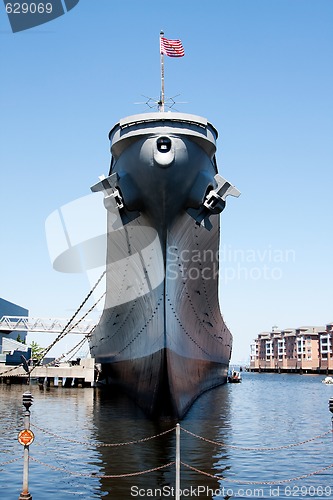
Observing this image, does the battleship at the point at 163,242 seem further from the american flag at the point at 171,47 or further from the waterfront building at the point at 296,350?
the waterfront building at the point at 296,350

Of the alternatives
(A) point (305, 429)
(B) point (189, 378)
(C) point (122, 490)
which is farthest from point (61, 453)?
(A) point (305, 429)

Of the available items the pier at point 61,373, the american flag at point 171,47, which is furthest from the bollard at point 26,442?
the pier at point 61,373

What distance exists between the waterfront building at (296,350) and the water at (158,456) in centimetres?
8058

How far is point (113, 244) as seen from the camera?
23500mm

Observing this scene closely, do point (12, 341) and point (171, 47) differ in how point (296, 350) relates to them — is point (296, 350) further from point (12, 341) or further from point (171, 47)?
point (171, 47)

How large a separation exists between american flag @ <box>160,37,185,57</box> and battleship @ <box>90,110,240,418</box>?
148 inches

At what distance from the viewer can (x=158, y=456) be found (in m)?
12.0

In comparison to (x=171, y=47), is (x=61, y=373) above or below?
below

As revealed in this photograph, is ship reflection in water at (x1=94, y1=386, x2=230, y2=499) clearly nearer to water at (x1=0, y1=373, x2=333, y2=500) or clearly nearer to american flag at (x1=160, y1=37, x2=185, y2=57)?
water at (x1=0, y1=373, x2=333, y2=500)

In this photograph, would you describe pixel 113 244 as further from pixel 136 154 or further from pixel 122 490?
→ pixel 122 490

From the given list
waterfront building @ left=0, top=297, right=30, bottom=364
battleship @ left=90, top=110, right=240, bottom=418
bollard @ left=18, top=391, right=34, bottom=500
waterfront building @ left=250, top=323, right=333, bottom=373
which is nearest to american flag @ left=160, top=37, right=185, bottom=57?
battleship @ left=90, top=110, right=240, bottom=418

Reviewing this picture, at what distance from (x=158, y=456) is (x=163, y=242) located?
843cm

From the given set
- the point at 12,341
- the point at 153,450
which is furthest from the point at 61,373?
the point at 153,450

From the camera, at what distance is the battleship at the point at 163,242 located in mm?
17859
